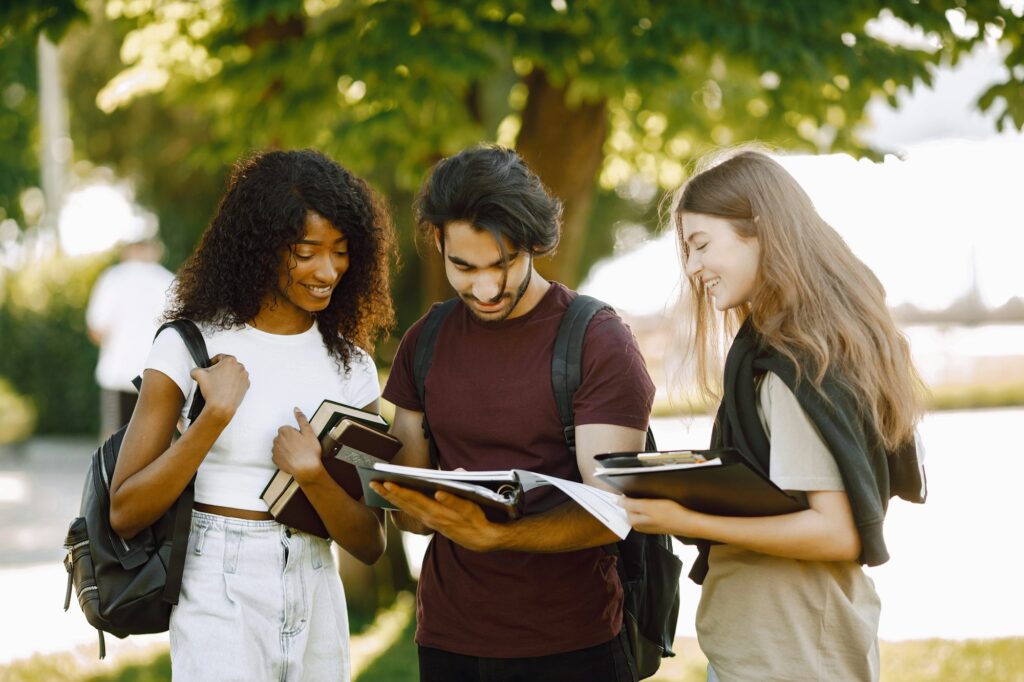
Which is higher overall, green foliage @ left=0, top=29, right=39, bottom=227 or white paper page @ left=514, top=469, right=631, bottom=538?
green foliage @ left=0, top=29, right=39, bottom=227

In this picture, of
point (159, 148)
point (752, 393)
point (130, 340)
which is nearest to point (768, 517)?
point (752, 393)

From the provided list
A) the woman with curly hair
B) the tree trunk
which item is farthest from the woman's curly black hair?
the tree trunk

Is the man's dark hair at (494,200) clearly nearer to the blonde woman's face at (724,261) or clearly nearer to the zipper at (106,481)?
the blonde woman's face at (724,261)

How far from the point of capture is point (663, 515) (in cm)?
251

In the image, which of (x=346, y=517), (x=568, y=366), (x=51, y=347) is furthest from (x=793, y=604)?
(x=51, y=347)

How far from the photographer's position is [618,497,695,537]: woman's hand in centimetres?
251

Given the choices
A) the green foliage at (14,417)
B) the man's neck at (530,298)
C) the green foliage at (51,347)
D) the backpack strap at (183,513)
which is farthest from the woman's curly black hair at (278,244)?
the green foliage at (51,347)

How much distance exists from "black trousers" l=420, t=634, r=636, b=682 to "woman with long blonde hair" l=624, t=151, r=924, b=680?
27cm

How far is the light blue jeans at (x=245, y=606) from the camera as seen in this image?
2.72 metres

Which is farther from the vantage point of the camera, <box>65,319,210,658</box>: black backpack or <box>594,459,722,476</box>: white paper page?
<box>65,319,210,658</box>: black backpack

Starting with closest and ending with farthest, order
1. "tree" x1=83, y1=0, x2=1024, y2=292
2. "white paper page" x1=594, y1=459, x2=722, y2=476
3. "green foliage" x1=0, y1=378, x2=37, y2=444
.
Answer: "white paper page" x1=594, y1=459, x2=722, y2=476 < "tree" x1=83, y1=0, x2=1024, y2=292 < "green foliage" x1=0, y1=378, x2=37, y2=444

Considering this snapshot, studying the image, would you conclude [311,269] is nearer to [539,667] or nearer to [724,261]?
[724,261]

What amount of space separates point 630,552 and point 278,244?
47.6 inches

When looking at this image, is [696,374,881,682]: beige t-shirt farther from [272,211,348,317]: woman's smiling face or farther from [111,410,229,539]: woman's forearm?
[111,410,229,539]: woman's forearm
